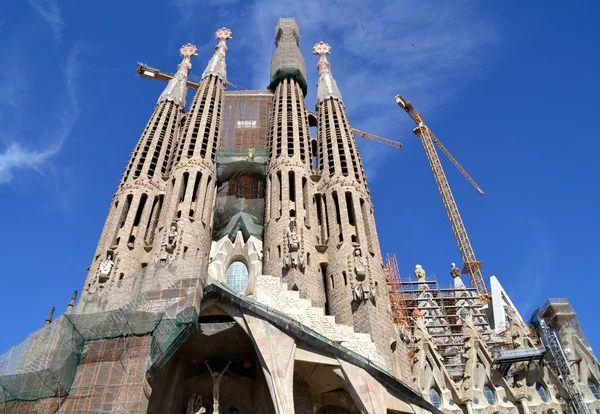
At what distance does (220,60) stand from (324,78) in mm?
9198

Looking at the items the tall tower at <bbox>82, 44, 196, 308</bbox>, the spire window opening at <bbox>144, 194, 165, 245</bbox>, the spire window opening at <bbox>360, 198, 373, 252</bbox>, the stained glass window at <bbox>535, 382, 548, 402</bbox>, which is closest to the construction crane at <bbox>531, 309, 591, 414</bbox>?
the stained glass window at <bbox>535, 382, 548, 402</bbox>

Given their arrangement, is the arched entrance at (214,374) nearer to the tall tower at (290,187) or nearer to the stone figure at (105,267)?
the tall tower at (290,187)

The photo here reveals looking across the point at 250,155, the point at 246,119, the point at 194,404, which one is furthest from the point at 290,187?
the point at 194,404

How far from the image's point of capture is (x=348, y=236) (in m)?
29.0

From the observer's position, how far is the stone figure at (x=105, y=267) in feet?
87.8

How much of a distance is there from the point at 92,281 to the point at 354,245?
43.4ft

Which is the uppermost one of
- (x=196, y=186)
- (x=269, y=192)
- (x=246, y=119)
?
(x=246, y=119)

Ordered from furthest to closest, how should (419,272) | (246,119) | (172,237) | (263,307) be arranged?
(419,272)
(246,119)
(172,237)
(263,307)

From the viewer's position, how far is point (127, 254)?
2850 centimetres

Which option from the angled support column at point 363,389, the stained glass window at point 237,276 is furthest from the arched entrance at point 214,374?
the stained glass window at point 237,276

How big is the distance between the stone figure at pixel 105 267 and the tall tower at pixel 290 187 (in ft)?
25.9

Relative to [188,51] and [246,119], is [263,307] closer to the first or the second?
[246,119]

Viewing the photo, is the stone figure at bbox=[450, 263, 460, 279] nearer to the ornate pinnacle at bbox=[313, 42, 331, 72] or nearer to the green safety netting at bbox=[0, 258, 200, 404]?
the ornate pinnacle at bbox=[313, 42, 331, 72]

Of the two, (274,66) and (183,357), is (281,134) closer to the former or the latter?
(274,66)
